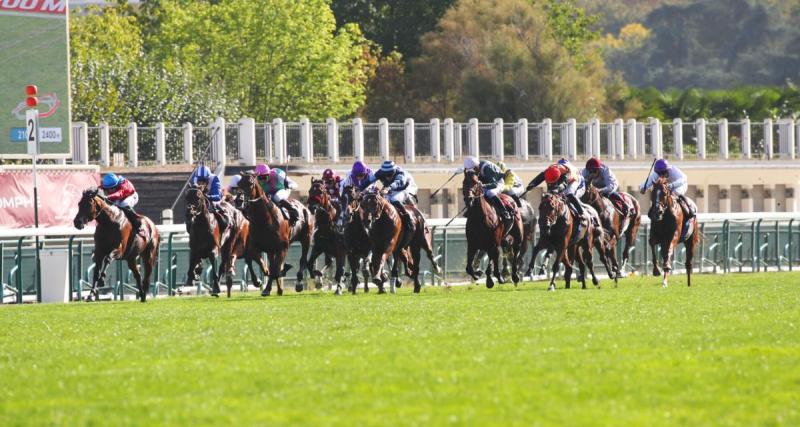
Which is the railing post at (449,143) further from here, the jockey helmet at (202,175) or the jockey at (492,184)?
the jockey helmet at (202,175)

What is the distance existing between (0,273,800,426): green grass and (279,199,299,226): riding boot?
773 cm

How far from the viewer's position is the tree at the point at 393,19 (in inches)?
3174

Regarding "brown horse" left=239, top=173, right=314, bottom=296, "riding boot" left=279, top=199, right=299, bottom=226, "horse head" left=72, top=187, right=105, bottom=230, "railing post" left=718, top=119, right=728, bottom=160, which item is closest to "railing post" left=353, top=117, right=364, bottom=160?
"railing post" left=718, top=119, right=728, bottom=160

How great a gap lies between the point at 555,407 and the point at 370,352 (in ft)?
11.7

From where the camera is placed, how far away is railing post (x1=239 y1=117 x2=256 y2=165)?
157 ft

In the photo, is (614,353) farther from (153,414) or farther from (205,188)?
(205,188)

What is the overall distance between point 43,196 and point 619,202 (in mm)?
14624

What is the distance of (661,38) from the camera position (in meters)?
155

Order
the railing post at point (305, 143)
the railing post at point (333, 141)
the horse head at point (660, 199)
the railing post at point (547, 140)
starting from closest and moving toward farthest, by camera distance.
A: the horse head at point (660, 199), the railing post at point (305, 143), the railing post at point (333, 141), the railing post at point (547, 140)

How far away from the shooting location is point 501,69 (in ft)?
232

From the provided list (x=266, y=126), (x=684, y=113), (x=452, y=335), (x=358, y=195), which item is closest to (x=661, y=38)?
(x=684, y=113)

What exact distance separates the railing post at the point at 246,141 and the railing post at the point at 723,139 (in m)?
16.0

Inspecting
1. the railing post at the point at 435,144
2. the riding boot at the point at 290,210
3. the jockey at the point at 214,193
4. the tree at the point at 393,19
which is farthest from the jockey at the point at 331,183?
the tree at the point at 393,19

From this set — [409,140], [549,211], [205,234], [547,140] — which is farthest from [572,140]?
[205,234]
